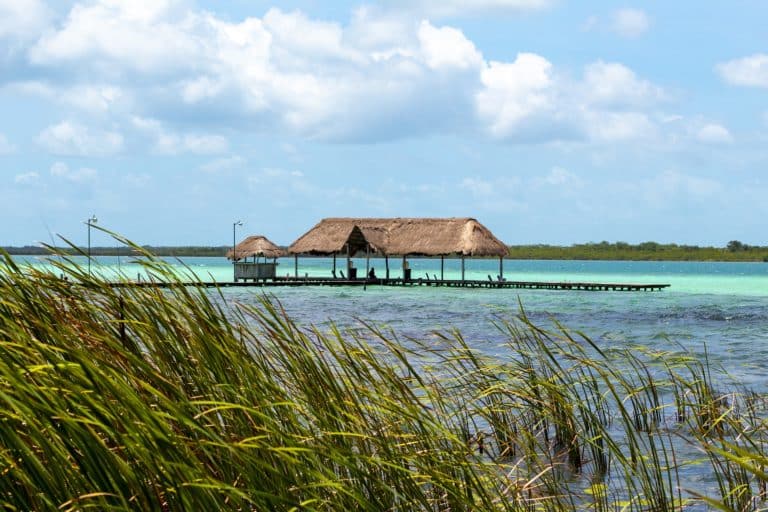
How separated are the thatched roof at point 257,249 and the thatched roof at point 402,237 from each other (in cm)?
148

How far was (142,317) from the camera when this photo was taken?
354 centimetres

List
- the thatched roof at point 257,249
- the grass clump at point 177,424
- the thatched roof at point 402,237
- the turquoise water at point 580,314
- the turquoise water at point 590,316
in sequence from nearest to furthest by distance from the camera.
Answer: the grass clump at point 177,424 → the turquoise water at point 590,316 → the turquoise water at point 580,314 → the thatched roof at point 402,237 → the thatched roof at point 257,249

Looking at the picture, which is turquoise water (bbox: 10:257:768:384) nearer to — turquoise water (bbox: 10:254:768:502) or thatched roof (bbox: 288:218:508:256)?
turquoise water (bbox: 10:254:768:502)

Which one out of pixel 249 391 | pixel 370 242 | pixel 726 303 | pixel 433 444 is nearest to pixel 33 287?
pixel 249 391

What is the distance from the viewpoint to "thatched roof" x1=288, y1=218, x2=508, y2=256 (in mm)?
42938

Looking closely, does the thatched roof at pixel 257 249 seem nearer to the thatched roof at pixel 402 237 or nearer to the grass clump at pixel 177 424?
the thatched roof at pixel 402 237

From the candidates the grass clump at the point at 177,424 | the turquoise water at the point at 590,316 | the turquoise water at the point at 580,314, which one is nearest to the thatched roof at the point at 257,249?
the turquoise water at the point at 590,316

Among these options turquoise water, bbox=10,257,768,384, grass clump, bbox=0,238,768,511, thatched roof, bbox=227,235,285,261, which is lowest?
turquoise water, bbox=10,257,768,384

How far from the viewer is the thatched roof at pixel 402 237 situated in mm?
42938

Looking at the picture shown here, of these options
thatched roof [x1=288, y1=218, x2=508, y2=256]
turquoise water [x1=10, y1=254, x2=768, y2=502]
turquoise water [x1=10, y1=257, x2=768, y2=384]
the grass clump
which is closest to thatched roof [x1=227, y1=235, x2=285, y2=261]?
thatched roof [x1=288, y1=218, x2=508, y2=256]

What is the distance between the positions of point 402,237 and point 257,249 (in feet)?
24.4

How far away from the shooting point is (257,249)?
46.7 meters

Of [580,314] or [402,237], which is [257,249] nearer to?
[402,237]

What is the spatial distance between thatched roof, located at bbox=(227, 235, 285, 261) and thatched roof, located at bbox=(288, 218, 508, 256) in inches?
58.3
